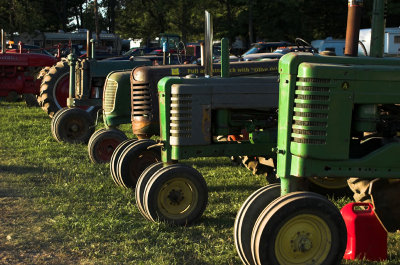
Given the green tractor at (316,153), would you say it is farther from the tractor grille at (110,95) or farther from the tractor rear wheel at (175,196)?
the tractor grille at (110,95)

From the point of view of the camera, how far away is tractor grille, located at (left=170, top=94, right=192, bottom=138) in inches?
239

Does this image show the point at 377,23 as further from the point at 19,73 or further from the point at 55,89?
the point at 19,73

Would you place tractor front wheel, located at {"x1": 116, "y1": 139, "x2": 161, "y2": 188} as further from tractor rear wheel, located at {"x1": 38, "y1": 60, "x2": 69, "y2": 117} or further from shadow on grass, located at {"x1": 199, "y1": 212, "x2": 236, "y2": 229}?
tractor rear wheel, located at {"x1": 38, "y1": 60, "x2": 69, "y2": 117}

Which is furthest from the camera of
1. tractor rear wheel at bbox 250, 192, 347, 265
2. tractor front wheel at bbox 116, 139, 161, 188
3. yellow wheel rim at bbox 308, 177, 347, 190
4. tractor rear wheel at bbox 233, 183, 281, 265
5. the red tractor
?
the red tractor

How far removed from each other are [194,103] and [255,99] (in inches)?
26.3

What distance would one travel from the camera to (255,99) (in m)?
6.38

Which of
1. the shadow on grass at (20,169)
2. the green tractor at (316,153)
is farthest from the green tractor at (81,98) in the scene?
the green tractor at (316,153)

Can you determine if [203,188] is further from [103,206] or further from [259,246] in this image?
[259,246]

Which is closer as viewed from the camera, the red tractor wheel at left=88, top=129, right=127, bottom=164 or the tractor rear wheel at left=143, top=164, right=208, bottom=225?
the tractor rear wheel at left=143, top=164, right=208, bottom=225

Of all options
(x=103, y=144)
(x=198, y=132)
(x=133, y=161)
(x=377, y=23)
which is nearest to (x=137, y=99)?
(x=133, y=161)

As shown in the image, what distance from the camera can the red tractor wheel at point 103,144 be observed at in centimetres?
923

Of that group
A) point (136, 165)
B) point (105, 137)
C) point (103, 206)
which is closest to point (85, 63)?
point (105, 137)

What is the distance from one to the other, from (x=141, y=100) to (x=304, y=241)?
3.83m

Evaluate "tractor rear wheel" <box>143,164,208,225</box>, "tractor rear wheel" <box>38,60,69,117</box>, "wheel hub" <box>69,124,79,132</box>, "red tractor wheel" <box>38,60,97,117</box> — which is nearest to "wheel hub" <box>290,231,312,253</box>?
"tractor rear wheel" <box>143,164,208,225</box>
